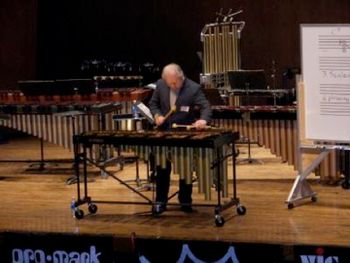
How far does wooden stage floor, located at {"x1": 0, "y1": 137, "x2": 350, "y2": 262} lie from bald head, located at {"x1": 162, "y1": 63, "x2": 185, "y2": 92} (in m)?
1.29

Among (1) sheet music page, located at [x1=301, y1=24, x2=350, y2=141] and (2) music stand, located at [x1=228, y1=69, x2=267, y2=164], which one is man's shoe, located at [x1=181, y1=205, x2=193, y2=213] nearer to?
(1) sheet music page, located at [x1=301, y1=24, x2=350, y2=141]

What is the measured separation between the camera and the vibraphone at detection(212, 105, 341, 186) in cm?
945

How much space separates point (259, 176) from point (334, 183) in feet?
3.40

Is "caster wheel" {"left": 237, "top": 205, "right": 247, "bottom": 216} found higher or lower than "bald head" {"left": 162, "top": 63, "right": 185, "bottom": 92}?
lower

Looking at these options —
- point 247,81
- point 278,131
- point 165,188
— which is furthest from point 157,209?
point 247,81

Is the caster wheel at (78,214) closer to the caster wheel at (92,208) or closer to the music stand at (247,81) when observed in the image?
the caster wheel at (92,208)

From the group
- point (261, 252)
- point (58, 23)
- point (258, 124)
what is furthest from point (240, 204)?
point (58, 23)

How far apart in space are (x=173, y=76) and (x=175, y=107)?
0.32 metres

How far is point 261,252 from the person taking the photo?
21.0ft

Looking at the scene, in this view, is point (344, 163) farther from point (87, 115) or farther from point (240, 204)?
point (87, 115)

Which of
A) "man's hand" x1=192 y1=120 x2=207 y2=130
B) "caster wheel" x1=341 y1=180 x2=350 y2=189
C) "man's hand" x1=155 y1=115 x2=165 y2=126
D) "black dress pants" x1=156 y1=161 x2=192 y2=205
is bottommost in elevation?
"caster wheel" x1=341 y1=180 x2=350 y2=189

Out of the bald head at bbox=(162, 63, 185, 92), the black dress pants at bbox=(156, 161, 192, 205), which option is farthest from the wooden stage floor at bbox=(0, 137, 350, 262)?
the bald head at bbox=(162, 63, 185, 92)

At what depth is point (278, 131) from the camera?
9.51 meters

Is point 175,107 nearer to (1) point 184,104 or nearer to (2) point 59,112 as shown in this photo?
(1) point 184,104
